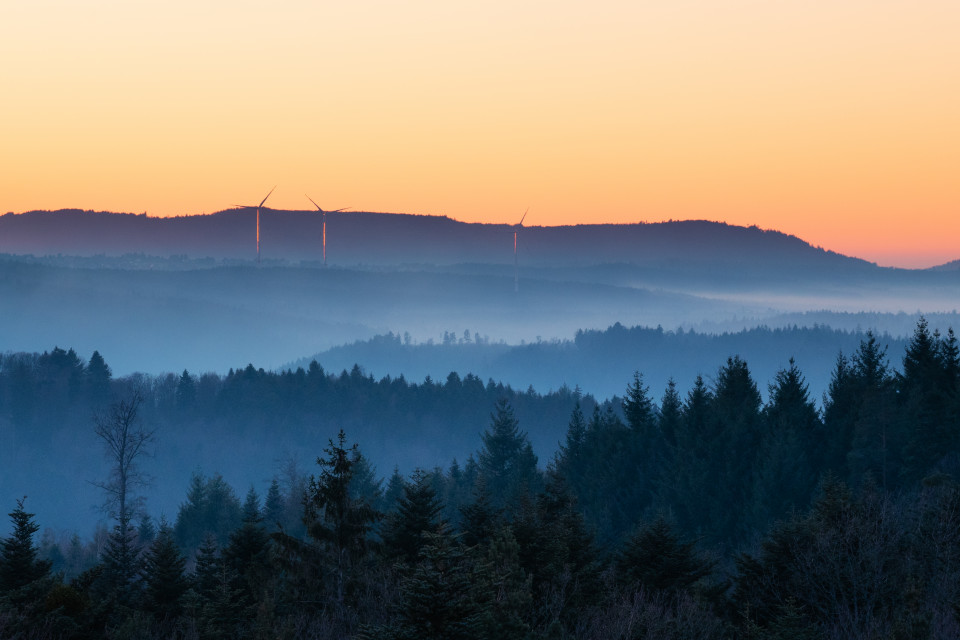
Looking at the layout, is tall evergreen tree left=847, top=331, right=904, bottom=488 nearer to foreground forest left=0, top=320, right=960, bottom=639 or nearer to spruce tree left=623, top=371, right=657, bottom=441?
foreground forest left=0, top=320, right=960, bottom=639

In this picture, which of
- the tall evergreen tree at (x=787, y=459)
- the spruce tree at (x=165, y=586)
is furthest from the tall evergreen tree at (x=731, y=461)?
the spruce tree at (x=165, y=586)

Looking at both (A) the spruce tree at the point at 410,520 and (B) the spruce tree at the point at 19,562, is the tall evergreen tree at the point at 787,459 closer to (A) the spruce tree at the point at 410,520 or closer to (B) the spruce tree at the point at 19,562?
(A) the spruce tree at the point at 410,520

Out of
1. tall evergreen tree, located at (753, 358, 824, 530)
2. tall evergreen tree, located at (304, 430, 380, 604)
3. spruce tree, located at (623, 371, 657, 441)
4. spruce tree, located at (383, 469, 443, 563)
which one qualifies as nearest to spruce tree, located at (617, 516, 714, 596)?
spruce tree, located at (383, 469, 443, 563)

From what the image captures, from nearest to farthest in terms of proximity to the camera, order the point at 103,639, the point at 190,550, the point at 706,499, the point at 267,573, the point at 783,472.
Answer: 1. the point at 103,639
2. the point at 267,573
3. the point at 783,472
4. the point at 706,499
5. the point at 190,550

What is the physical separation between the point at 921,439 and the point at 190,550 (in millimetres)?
74639

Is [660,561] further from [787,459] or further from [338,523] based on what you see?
[787,459]

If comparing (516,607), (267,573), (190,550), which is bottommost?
(190,550)

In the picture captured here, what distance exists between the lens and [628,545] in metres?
38.0

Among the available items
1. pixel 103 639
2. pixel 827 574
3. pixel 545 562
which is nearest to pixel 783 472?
pixel 827 574

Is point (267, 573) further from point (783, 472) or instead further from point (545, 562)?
point (783, 472)

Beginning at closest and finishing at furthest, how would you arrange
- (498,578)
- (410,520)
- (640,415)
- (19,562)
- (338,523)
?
1. (498,578)
2. (338,523)
3. (19,562)
4. (410,520)
5. (640,415)

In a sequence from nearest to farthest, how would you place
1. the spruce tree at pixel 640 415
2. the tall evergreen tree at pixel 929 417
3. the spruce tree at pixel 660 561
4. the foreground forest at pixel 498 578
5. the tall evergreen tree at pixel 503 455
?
1. the foreground forest at pixel 498 578
2. the spruce tree at pixel 660 561
3. the tall evergreen tree at pixel 929 417
4. the spruce tree at pixel 640 415
5. the tall evergreen tree at pixel 503 455

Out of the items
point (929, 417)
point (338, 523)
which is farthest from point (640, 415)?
point (338, 523)

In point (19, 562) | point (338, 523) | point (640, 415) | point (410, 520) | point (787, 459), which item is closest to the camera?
point (338, 523)
